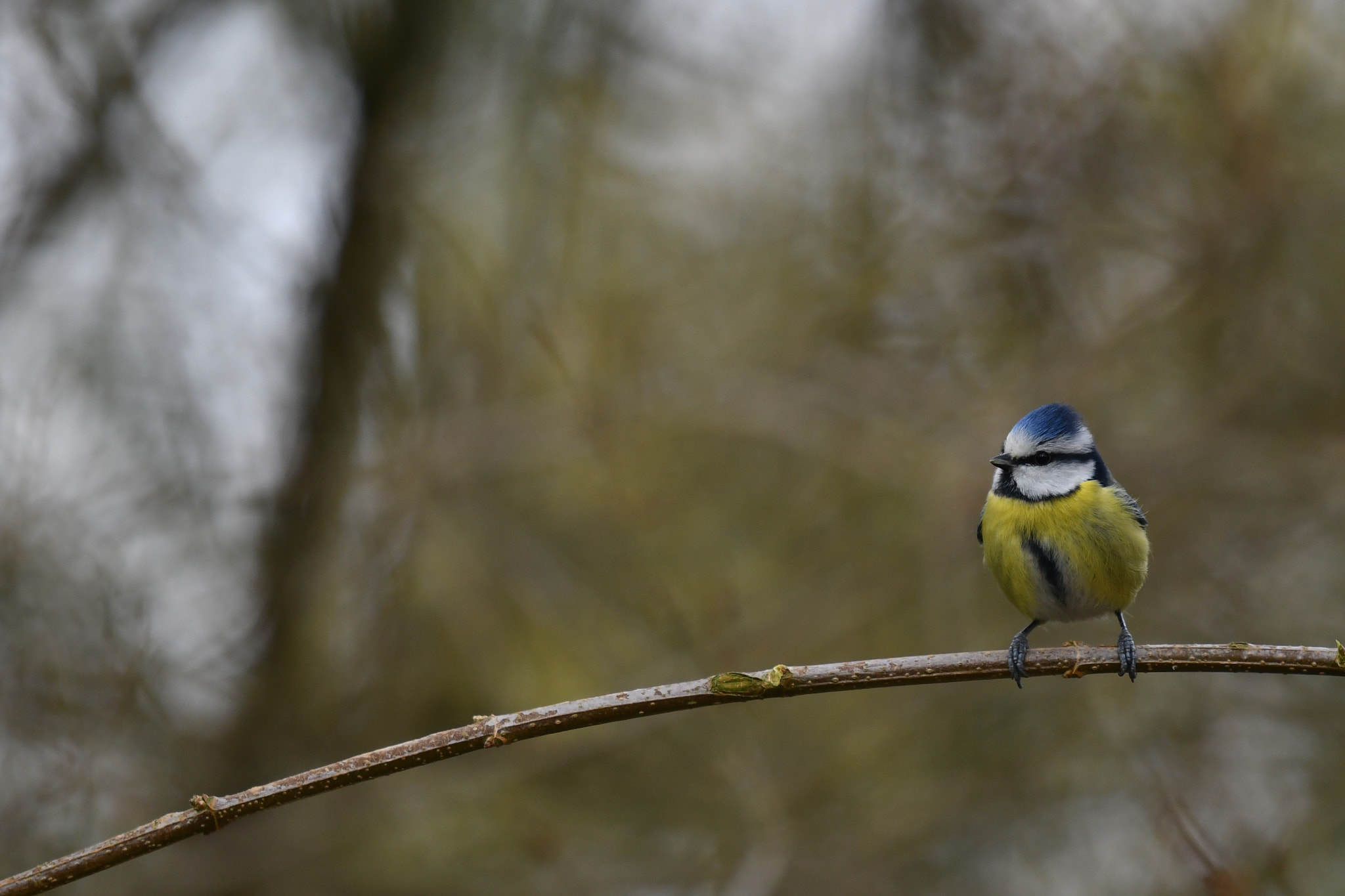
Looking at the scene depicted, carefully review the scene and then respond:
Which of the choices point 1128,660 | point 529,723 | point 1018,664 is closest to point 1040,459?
point 1128,660

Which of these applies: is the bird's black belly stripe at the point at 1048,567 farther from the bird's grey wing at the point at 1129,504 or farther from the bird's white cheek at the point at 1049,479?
the bird's grey wing at the point at 1129,504

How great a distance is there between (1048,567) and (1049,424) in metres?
0.46

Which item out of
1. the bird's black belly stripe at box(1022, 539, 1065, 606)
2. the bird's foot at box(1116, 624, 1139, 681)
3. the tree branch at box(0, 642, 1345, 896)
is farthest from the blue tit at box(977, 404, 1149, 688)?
the tree branch at box(0, 642, 1345, 896)

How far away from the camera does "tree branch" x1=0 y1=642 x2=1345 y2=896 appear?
1755 millimetres

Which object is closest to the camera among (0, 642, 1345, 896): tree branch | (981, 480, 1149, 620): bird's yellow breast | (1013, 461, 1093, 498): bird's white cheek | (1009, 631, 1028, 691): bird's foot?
(0, 642, 1345, 896): tree branch

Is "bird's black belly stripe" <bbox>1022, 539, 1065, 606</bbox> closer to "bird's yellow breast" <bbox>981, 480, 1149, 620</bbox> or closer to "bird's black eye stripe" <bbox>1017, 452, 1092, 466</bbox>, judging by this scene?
"bird's yellow breast" <bbox>981, 480, 1149, 620</bbox>

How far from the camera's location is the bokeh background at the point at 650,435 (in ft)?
14.7

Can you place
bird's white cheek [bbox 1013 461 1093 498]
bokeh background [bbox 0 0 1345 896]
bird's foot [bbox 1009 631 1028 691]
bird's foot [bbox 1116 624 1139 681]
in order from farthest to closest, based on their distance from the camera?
bokeh background [bbox 0 0 1345 896]
bird's white cheek [bbox 1013 461 1093 498]
bird's foot [bbox 1116 624 1139 681]
bird's foot [bbox 1009 631 1028 691]

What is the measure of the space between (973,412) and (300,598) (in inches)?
130

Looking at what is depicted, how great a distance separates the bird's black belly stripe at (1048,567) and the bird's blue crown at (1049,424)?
13.4 inches

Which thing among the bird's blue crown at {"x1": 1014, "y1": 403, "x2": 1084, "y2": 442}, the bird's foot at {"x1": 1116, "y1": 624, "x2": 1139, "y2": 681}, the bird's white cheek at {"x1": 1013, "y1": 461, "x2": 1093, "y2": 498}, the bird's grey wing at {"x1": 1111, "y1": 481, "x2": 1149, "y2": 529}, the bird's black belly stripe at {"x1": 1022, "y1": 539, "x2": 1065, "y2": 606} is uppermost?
the bird's blue crown at {"x1": 1014, "y1": 403, "x2": 1084, "y2": 442}

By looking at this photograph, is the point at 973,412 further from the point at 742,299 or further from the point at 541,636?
the point at 541,636

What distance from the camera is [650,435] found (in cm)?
545

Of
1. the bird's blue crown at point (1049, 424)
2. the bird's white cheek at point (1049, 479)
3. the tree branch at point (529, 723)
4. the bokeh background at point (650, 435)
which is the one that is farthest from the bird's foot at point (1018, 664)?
the bokeh background at point (650, 435)
